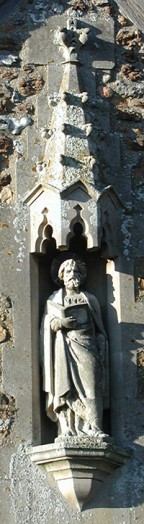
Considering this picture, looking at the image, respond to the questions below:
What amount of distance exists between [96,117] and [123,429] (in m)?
2.20

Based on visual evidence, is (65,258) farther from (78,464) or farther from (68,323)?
(78,464)

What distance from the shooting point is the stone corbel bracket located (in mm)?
14086

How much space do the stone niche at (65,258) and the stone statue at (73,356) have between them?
95mm

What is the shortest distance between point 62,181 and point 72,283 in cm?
69

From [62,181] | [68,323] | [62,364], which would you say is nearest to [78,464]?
[62,364]

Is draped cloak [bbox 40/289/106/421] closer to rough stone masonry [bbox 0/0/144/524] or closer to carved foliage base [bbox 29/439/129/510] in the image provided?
rough stone masonry [bbox 0/0/144/524]

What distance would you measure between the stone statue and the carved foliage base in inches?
5.1

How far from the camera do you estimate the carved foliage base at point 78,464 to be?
44.8ft

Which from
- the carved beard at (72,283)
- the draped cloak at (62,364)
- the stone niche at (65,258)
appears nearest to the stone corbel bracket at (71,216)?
the stone niche at (65,258)

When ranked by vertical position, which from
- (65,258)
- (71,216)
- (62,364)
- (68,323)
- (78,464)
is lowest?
(78,464)

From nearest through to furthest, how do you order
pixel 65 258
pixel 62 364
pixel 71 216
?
pixel 62 364, pixel 71 216, pixel 65 258

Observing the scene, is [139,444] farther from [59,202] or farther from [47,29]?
[47,29]

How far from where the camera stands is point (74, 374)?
13891 mm

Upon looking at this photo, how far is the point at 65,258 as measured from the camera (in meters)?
14.3
